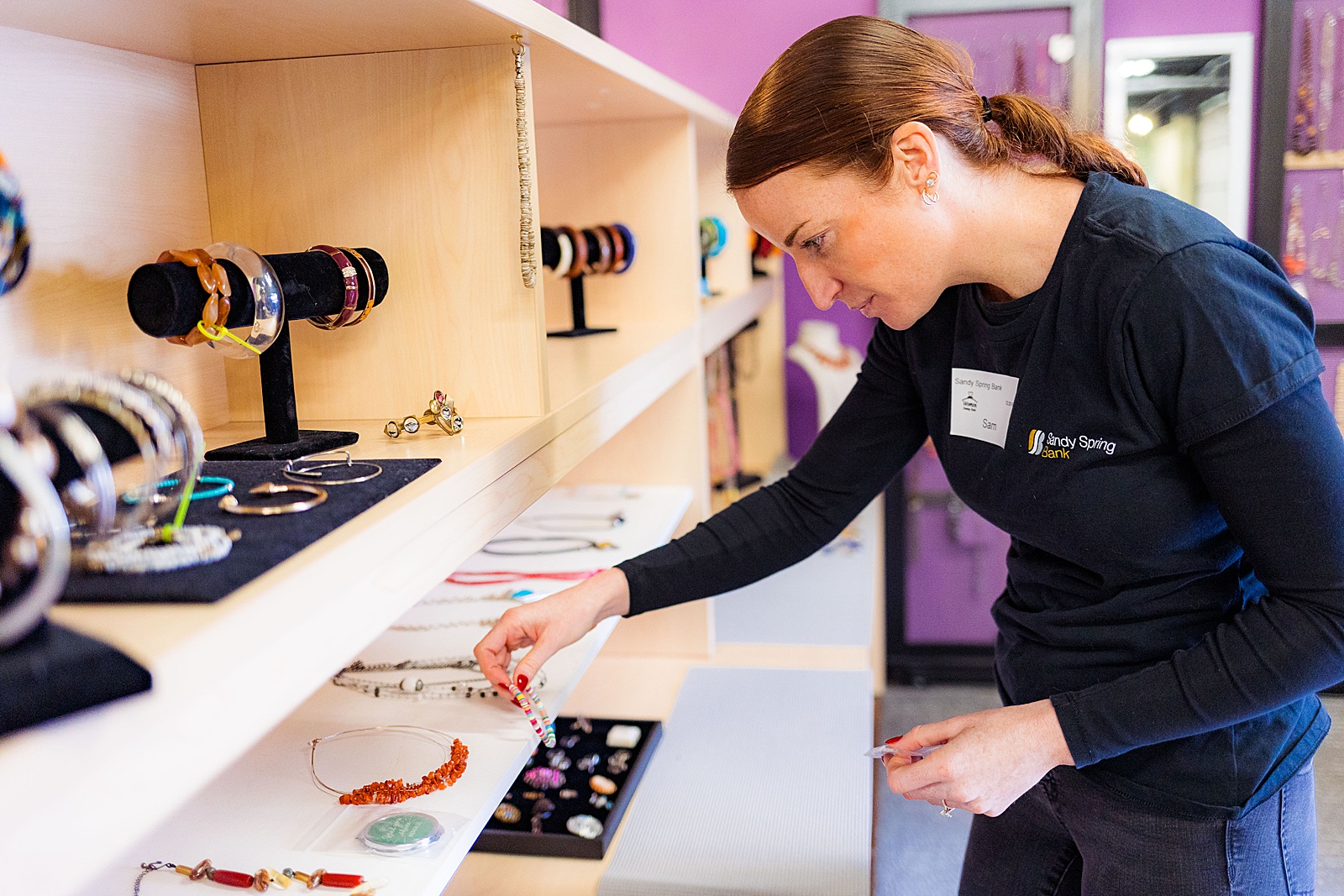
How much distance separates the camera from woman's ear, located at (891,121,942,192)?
0.92m

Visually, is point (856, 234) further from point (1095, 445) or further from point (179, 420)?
point (179, 420)

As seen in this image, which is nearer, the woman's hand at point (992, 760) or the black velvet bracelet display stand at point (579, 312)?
the woman's hand at point (992, 760)

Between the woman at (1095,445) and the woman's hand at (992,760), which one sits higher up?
the woman at (1095,445)

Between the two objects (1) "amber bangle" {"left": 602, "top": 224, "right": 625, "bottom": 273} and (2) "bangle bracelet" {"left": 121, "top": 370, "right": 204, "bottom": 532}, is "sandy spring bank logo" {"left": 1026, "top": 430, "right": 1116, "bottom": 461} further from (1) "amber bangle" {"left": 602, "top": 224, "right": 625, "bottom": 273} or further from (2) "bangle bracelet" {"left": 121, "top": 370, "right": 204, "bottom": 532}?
(1) "amber bangle" {"left": 602, "top": 224, "right": 625, "bottom": 273}

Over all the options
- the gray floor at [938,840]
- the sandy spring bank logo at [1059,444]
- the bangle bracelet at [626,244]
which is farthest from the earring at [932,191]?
the gray floor at [938,840]

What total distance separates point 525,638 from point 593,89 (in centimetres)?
69

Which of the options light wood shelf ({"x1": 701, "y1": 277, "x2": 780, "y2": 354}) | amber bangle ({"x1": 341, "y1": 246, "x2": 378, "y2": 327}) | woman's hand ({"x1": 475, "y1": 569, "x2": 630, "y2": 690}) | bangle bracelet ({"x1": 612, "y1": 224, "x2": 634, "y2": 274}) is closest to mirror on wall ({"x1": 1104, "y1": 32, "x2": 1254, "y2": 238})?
light wood shelf ({"x1": 701, "y1": 277, "x2": 780, "y2": 354})

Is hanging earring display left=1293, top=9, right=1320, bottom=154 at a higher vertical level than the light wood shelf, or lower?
higher

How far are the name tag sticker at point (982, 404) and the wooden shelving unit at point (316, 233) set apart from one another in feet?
1.23

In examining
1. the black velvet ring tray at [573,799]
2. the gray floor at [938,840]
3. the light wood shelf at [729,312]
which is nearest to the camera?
the black velvet ring tray at [573,799]

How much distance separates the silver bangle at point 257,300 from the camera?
790 millimetres

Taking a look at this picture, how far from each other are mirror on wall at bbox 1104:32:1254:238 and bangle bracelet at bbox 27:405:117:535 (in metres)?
3.01

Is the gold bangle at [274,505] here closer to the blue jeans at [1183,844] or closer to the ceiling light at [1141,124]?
the blue jeans at [1183,844]

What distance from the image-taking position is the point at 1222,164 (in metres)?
3.00
